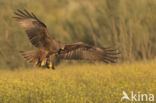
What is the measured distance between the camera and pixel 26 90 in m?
6.24

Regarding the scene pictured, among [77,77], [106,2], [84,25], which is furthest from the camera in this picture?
[84,25]

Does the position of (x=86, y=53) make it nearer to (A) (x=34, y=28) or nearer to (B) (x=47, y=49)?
(B) (x=47, y=49)

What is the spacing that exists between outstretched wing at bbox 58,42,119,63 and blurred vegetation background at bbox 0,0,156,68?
17.6 feet

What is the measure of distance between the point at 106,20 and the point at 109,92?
25.2 ft

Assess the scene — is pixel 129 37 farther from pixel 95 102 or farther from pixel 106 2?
pixel 95 102

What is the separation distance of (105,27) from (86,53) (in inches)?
276

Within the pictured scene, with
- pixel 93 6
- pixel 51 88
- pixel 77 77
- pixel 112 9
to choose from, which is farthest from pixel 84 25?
pixel 51 88

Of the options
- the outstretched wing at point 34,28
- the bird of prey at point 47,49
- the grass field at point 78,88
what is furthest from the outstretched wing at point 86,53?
the grass field at point 78,88

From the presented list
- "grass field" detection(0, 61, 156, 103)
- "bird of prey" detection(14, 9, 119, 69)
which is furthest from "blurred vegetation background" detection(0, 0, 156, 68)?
"bird of prey" detection(14, 9, 119, 69)

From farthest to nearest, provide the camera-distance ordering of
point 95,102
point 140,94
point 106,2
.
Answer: point 106,2, point 140,94, point 95,102

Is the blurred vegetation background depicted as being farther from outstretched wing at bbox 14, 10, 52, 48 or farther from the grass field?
outstretched wing at bbox 14, 10, 52, 48

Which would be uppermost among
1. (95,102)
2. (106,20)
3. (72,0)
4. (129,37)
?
(72,0)

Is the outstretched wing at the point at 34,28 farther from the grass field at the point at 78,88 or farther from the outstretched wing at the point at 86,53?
the grass field at the point at 78,88

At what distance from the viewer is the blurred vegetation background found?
12.3 meters
